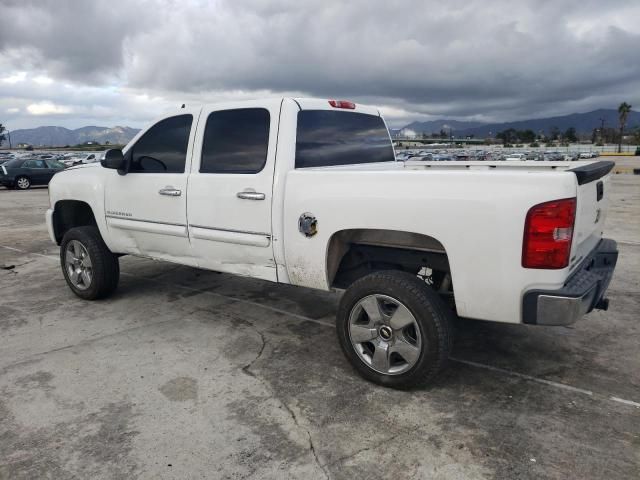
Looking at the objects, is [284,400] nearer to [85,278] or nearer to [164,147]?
[164,147]

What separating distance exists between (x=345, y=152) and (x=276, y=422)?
7.58 feet

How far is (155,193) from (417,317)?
8.69ft

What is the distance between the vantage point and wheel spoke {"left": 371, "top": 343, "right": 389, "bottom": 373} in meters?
3.27

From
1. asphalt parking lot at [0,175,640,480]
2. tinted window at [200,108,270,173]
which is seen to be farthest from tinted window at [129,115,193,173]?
asphalt parking lot at [0,175,640,480]

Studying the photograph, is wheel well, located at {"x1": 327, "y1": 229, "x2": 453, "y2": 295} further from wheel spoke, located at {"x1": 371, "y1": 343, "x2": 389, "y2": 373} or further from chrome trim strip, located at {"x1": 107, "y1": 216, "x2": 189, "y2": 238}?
chrome trim strip, located at {"x1": 107, "y1": 216, "x2": 189, "y2": 238}

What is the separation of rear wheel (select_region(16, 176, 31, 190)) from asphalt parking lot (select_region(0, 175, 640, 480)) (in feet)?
64.4

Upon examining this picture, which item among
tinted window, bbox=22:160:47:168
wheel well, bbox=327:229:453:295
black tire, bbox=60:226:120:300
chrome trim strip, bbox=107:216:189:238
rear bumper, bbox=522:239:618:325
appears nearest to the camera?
rear bumper, bbox=522:239:618:325

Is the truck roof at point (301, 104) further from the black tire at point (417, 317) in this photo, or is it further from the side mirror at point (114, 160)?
the black tire at point (417, 317)

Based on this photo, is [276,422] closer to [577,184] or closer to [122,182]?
[577,184]

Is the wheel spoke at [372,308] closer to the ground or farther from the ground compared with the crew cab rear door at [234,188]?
closer to the ground

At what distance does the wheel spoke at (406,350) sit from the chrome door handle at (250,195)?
1.43 metres

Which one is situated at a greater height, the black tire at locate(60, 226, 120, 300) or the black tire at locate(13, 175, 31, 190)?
the black tire at locate(13, 175, 31, 190)

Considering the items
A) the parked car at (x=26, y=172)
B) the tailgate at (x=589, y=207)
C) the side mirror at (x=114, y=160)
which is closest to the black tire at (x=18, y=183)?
the parked car at (x=26, y=172)

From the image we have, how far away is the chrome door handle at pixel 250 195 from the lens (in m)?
3.71
